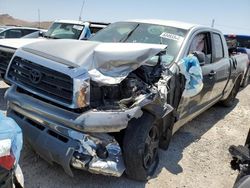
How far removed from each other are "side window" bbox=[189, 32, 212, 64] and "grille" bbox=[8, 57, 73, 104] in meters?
2.18

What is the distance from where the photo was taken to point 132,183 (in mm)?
3646

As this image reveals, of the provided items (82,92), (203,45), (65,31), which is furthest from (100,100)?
(65,31)

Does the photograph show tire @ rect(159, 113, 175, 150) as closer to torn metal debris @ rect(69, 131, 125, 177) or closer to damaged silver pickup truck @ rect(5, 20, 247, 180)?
damaged silver pickup truck @ rect(5, 20, 247, 180)

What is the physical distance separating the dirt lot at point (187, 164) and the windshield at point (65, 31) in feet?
10.5

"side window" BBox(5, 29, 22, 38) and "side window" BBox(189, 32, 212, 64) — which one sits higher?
"side window" BBox(189, 32, 212, 64)

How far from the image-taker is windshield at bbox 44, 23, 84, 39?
906 cm

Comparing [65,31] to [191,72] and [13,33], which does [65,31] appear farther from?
[191,72]

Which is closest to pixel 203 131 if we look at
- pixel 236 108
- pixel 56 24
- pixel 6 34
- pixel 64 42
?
pixel 236 108

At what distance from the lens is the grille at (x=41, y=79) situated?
317 centimetres

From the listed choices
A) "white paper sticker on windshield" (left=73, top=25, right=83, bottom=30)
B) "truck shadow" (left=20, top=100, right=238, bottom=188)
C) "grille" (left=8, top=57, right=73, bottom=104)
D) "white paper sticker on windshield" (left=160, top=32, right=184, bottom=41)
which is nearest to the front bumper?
"grille" (left=8, top=57, right=73, bottom=104)

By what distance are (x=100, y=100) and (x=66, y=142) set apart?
56cm

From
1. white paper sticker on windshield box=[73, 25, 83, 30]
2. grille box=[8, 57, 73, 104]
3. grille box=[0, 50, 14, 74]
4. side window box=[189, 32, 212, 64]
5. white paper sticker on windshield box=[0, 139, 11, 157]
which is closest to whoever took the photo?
white paper sticker on windshield box=[0, 139, 11, 157]

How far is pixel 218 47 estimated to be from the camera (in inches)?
230

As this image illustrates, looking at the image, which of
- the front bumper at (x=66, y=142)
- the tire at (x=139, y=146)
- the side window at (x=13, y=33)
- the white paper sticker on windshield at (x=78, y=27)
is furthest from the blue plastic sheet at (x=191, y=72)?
the side window at (x=13, y=33)
